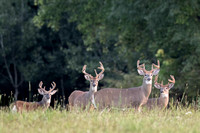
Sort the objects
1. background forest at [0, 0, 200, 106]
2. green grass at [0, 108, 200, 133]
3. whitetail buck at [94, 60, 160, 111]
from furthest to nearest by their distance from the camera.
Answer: background forest at [0, 0, 200, 106]
whitetail buck at [94, 60, 160, 111]
green grass at [0, 108, 200, 133]

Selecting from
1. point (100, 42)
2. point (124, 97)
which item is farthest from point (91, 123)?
point (100, 42)

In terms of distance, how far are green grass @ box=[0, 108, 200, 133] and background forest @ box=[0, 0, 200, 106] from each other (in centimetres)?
132

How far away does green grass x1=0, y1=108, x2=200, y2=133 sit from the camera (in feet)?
19.8

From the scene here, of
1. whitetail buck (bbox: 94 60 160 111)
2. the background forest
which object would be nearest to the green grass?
the background forest

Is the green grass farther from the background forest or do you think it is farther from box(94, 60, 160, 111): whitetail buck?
box(94, 60, 160, 111): whitetail buck

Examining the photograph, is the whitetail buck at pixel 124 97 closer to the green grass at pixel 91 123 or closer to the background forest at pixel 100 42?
the background forest at pixel 100 42

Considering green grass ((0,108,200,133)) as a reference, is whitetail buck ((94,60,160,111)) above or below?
above

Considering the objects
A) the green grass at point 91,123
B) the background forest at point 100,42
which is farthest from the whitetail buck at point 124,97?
the green grass at point 91,123

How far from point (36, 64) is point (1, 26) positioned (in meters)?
3.12

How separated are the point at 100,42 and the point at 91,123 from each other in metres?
15.3

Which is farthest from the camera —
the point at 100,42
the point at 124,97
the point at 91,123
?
the point at 100,42

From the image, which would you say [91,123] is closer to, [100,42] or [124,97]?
[124,97]

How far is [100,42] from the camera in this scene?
849 inches

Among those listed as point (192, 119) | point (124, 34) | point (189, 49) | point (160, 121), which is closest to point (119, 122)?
point (160, 121)
